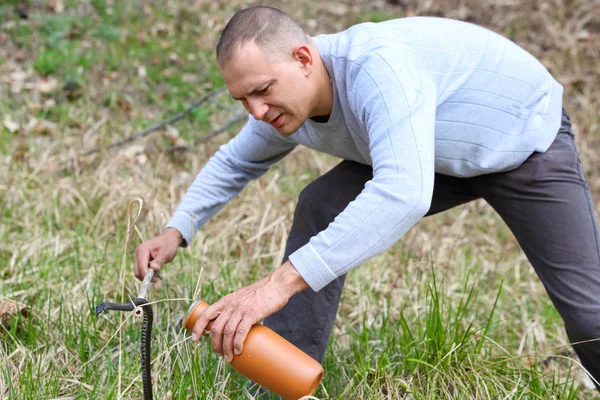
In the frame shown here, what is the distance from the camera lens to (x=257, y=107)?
2223 mm

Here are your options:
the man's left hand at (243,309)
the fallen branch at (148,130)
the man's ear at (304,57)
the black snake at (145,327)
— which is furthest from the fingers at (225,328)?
the fallen branch at (148,130)

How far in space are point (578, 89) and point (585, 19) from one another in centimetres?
125

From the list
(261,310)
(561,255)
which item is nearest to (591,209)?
(561,255)

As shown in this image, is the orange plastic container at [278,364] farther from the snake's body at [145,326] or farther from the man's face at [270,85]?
the man's face at [270,85]

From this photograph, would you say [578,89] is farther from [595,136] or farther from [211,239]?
[211,239]

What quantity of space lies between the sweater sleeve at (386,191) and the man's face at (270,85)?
0.29m

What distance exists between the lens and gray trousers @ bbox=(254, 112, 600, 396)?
2445 mm

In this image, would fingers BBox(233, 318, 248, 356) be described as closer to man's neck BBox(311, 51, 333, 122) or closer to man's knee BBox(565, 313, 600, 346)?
man's neck BBox(311, 51, 333, 122)

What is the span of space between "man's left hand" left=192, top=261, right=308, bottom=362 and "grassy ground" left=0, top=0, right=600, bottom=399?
31cm

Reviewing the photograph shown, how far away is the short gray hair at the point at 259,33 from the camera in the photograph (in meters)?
2.16

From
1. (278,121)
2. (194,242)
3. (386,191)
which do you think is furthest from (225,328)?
(194,242)

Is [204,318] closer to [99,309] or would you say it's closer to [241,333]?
[241,333]

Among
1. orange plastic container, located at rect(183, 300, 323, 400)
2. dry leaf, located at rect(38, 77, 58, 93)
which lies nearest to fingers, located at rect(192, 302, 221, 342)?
orange plastic container, located at rect(183, 300, 323, 400)

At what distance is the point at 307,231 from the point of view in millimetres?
2832
